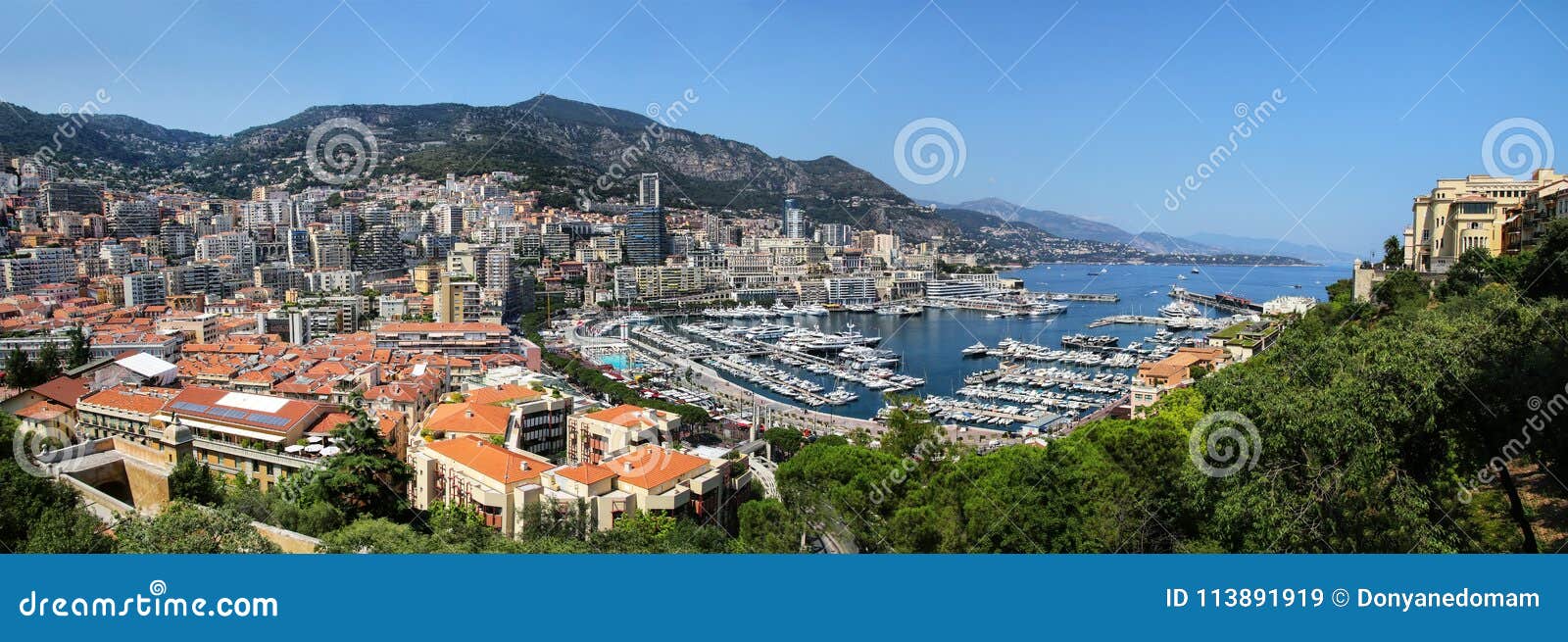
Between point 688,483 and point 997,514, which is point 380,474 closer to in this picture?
point 688,483

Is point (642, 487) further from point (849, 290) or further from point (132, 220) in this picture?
point (849, 290)

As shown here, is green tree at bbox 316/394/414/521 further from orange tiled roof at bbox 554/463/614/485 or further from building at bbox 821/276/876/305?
building at bbox 821/276/876/305

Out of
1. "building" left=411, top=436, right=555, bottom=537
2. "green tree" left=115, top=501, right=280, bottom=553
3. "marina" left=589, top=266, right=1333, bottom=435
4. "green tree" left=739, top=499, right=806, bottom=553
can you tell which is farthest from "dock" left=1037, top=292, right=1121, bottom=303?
"green tree" left=115, top=501, right=280, bottom=553

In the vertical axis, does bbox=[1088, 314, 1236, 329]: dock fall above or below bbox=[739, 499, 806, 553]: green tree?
below

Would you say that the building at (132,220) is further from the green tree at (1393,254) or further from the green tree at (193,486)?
the green tree at (1393,254)

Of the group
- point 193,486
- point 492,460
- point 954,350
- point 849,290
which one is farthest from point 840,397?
A: point 849,290

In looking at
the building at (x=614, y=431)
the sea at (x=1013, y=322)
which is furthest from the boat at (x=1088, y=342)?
the building at (x=614, y=431)

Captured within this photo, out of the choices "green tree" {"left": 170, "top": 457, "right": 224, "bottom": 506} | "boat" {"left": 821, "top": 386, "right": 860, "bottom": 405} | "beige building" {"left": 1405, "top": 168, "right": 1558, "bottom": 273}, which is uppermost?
"beige building" {"left": 1405, "top": 168, "right": 1558, "bottom": 273}
